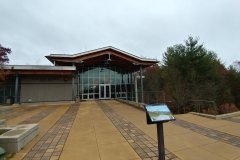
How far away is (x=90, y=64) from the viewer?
28125 mm

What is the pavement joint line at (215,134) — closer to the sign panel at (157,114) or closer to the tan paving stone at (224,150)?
the tan paving stone at (224,150)

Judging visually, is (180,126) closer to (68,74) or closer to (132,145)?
(132,145)

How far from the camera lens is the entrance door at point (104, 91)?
2874cm

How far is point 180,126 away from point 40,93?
58.2ft

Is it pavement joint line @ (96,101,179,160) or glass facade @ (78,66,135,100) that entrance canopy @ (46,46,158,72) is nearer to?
glass facade @ (78,66,135,100)

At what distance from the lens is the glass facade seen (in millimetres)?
Answer: 28016

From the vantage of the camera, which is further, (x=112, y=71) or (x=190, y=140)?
(x=112, y=71)

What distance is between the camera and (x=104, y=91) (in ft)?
94.8

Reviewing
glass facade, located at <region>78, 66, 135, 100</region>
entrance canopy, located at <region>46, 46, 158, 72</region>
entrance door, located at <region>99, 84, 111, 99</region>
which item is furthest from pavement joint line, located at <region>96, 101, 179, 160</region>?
entrance door, located at <region>99, 84, 111, 99</region>

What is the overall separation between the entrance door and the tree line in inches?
235

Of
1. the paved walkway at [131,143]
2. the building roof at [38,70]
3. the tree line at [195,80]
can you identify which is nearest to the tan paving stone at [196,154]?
the paved walkway at [131,143]

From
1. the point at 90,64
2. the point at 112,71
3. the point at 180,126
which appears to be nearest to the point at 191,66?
the point at 112,71

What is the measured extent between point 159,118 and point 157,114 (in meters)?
0.10

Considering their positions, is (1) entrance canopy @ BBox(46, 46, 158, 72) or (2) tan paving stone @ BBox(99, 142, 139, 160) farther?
(1) entrance canopy @ BBox(46, 46, 158, 72)
